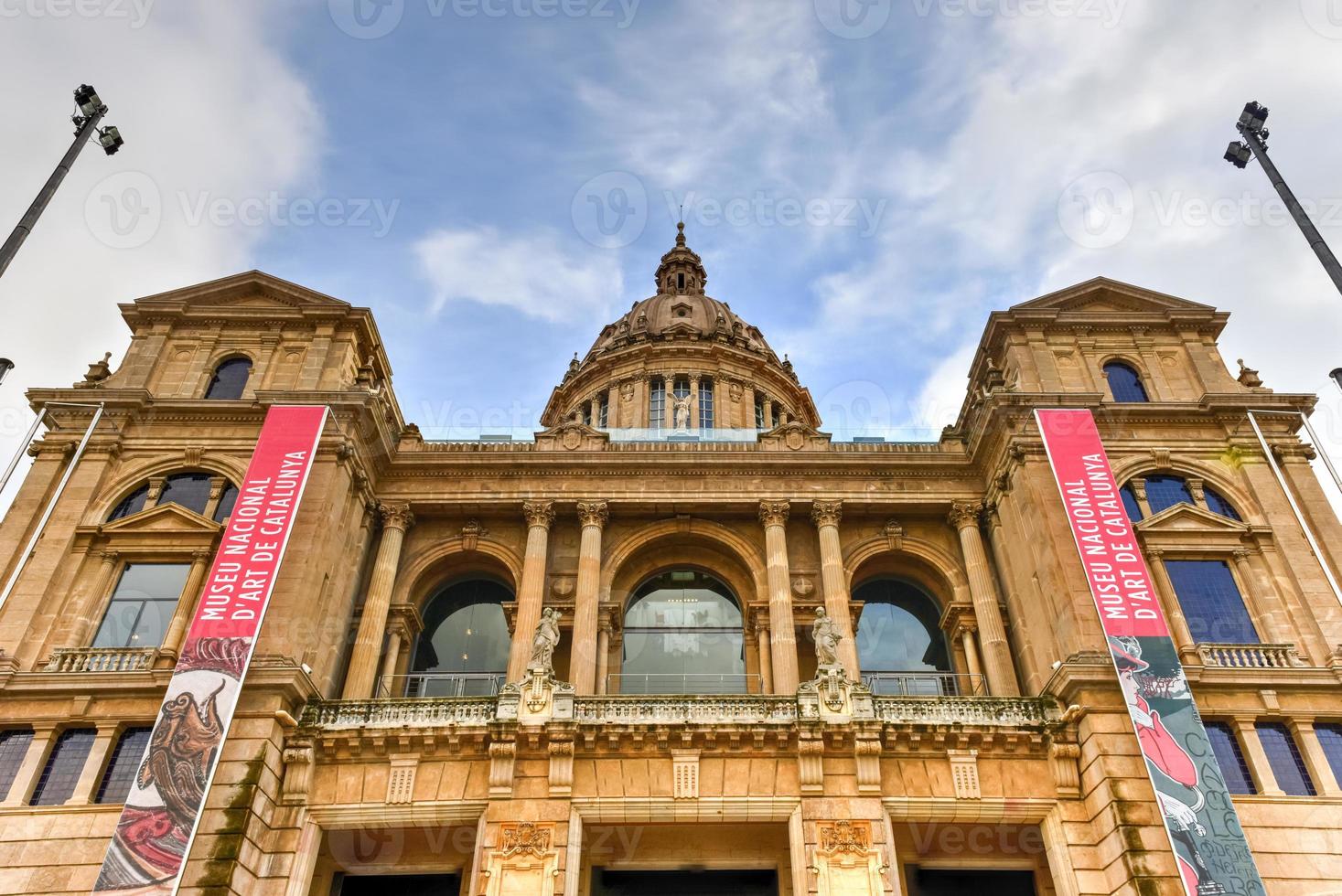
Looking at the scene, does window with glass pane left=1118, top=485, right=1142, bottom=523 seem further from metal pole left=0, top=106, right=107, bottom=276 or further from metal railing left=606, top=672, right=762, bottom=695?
metal pole left=0, top=106, right=107, bottom=276

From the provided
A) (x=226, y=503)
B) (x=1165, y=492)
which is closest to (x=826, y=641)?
(x=1165, y=492)

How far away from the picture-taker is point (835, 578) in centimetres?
2805

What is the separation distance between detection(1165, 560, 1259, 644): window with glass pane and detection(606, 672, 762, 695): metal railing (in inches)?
485

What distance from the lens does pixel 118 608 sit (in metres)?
25.0

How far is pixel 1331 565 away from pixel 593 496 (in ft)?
70.2

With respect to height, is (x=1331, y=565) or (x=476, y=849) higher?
(x=1331, y=565)

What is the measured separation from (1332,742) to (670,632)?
17854mm

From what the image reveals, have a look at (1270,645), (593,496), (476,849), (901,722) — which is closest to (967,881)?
(901,722)

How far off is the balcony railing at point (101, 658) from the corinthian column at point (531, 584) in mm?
9312

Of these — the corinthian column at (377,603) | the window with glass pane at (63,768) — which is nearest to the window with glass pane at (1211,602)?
the corinthian column at (377,603)

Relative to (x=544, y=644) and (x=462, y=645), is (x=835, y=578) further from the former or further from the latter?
(x=462, y=645)

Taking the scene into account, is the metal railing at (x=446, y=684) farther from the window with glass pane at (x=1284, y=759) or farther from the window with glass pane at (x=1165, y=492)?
the window with glass pane at (x=1284, y=759)

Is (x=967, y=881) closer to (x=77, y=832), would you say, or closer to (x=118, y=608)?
(x=77, y=832)

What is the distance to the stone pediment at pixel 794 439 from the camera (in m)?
31.5
